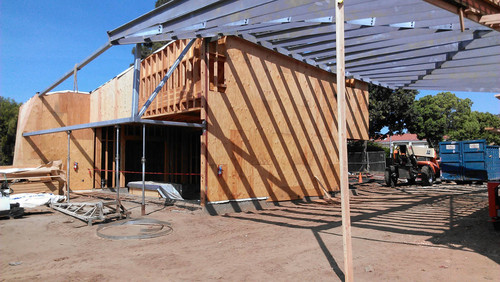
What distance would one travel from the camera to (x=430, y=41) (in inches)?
A: 353

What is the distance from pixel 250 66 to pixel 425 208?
7.78 meters

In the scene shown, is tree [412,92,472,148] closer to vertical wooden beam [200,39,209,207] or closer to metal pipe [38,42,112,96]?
vertical wooden beam [200,39,209,207]

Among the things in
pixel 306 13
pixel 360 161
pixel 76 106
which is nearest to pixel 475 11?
pixel 306 13

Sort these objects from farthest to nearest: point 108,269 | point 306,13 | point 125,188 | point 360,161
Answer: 1. point 360,161
2. point 125,188
3. point 306,13
4. point 108,269

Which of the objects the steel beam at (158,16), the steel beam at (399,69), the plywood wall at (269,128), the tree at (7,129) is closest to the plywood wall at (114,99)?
the steel beam at (158,16)

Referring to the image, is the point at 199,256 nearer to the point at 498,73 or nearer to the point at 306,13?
the point at 306,13

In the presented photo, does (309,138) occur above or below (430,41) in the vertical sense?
below

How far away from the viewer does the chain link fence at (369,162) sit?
91.1 feet

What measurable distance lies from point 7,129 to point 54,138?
2290 centimetres

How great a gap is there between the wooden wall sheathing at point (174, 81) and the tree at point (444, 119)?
31.7m

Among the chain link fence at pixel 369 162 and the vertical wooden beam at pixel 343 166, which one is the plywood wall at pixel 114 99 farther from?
the chain link fence at pixel 369 162

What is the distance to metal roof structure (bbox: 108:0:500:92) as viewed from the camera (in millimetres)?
6902

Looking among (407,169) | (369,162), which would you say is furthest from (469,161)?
(369,162)

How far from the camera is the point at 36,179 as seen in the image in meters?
12.1
